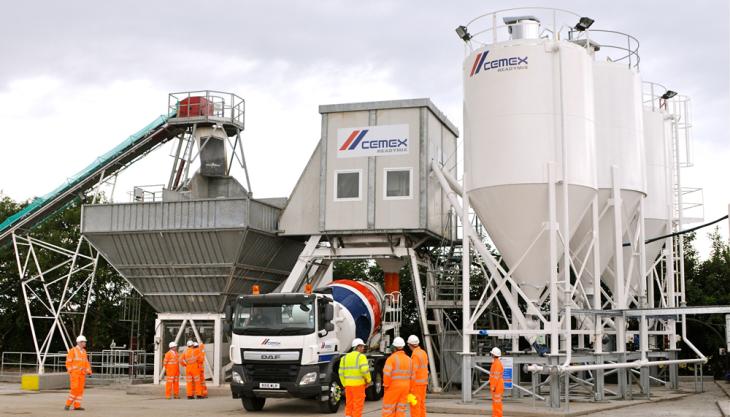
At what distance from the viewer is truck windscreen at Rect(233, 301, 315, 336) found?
61.1ft

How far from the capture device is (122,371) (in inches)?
1336

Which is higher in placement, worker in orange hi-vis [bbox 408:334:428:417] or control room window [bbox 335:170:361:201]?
control room window [bbox 335:170:361:201]

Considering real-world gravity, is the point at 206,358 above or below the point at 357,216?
below

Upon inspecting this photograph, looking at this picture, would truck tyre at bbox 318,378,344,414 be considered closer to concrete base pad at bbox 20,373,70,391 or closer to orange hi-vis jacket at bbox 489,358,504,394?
orange hi-vis jacket at bbox 489,358,504,394

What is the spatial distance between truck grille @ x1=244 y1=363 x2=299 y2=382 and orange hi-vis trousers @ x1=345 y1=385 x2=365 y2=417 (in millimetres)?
4051

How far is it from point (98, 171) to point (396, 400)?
21.1m

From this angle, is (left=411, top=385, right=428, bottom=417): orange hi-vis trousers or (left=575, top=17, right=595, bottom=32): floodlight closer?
(left=411, top=385, right=428, bottom=417): orange hi-vis trousers

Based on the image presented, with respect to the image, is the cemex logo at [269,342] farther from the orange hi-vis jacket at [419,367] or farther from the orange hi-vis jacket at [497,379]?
the orange hi-vis jacket at [419,367]

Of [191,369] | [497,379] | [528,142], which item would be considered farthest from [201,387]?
[528,142]

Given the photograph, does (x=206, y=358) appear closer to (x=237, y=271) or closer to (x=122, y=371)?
(x=237, y=271)

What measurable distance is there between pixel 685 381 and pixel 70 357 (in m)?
24.3

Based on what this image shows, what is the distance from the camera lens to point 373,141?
26562 millimetres

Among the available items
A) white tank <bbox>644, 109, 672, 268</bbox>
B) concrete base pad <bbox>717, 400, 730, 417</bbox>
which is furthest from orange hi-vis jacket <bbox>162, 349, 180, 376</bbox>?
white tank <bbox>644, 109, 672, 268</bbox>

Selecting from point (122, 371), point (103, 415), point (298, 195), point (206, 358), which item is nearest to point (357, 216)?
point (298, 195)
